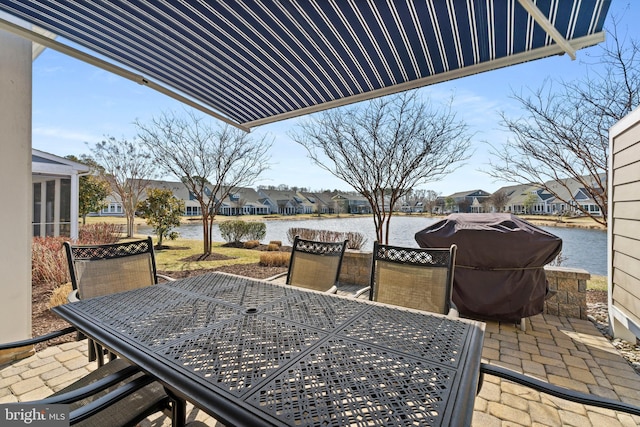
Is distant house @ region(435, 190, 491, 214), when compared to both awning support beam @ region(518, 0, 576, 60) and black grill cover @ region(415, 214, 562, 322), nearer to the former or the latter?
black grill cover @ region(415, 214, 562, 322)

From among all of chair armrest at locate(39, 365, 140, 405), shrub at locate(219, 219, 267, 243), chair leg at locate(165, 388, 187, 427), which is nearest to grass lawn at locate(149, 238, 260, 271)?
shrub at locate(219, 219, 267, 243)

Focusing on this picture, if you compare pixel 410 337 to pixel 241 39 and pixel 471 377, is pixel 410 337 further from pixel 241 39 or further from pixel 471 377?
pixel 241 39

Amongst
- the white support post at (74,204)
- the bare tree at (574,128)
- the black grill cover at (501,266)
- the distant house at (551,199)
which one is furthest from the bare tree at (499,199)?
the white support post at (74,204)

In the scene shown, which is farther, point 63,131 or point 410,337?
point 63,131

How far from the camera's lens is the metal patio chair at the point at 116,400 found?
1075 millimetres

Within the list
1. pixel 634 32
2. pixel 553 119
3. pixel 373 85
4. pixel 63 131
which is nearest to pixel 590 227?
pixel 553 119

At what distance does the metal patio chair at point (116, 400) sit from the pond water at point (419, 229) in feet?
11.9

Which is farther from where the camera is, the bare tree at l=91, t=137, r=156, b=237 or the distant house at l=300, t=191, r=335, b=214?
the distant house at l=300, t=191, r=335, b=214

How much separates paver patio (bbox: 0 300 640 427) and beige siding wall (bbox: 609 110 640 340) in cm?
40

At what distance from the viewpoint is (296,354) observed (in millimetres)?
1234

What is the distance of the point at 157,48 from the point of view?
2.17 metres

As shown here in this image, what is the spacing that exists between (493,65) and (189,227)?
1187 centimetres

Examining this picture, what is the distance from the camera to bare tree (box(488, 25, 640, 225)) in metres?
4.19

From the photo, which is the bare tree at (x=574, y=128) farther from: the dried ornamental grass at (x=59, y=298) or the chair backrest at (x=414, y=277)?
the dried ornamental grass at (x=59, y=298)
